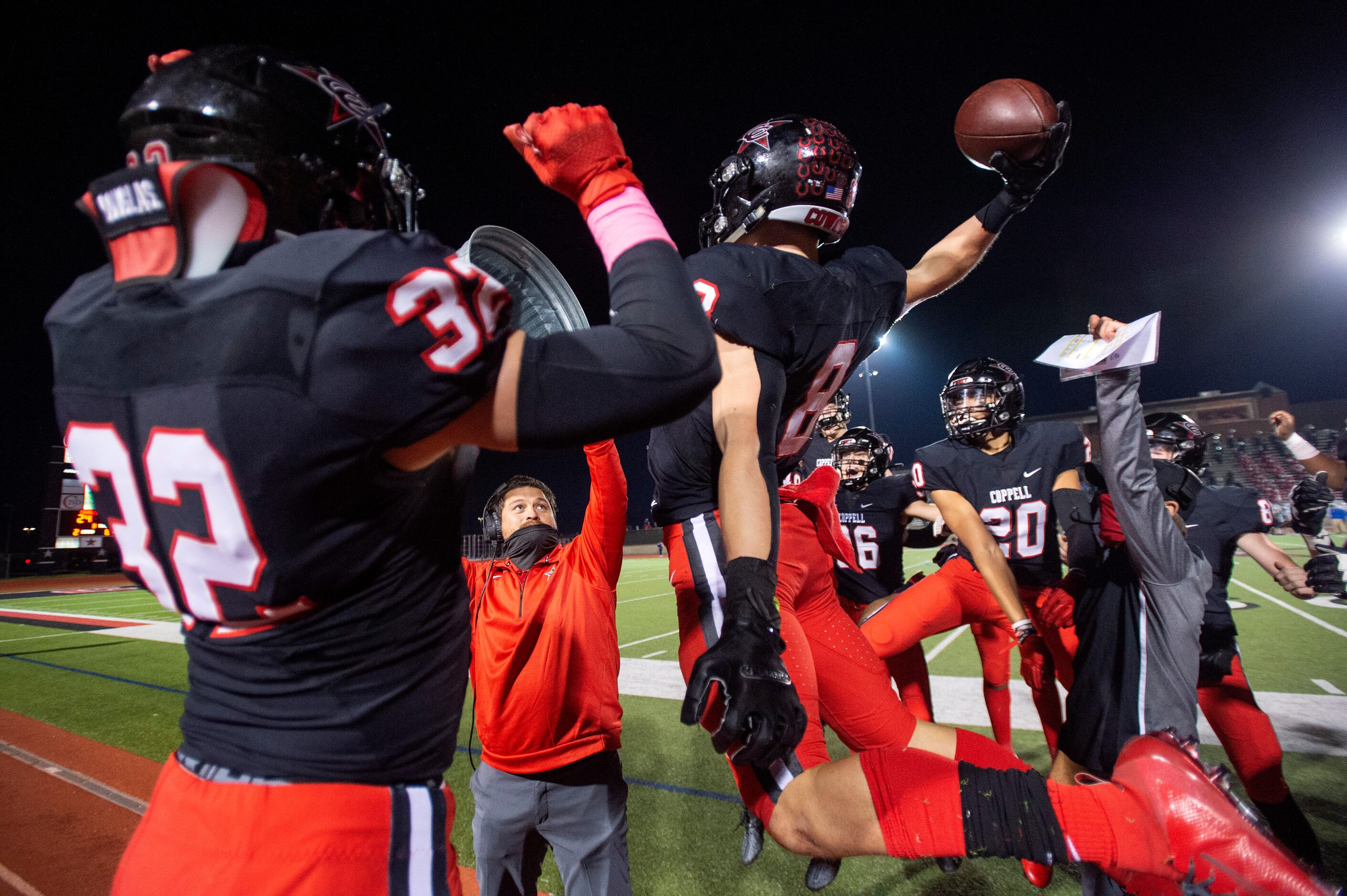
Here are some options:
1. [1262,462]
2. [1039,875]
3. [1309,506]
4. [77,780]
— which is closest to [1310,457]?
[1309,506]

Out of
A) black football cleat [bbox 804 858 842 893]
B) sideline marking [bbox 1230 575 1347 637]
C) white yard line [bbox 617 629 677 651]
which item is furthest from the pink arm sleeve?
white yard line [bbox 617 629 677 651]

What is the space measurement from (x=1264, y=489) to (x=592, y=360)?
162 ft

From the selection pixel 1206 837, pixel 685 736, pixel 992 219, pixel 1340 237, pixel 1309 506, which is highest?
pixel 1340 237

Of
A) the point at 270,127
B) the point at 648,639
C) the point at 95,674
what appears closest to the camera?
the point at 270,127

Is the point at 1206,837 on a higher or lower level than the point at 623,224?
lower

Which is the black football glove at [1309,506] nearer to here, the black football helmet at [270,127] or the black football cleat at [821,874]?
the black football cleat at [821,874]

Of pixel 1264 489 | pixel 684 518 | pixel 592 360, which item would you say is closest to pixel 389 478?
pixel 592 360

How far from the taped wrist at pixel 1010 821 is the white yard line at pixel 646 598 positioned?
50.1ft

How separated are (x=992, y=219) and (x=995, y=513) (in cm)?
274

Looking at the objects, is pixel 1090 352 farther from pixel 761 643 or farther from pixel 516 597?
pixel 516 597

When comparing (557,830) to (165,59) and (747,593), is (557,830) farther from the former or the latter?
(165,59)

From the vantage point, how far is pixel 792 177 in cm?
233

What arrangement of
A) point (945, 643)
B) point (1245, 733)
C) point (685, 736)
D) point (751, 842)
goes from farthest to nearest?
point (945, 643), point (685, 736), point (751, 842), point (1245, 733)

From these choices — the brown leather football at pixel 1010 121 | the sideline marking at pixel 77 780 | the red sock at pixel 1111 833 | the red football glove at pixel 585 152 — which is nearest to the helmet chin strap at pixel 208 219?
the red football glove at pixel 585 152
